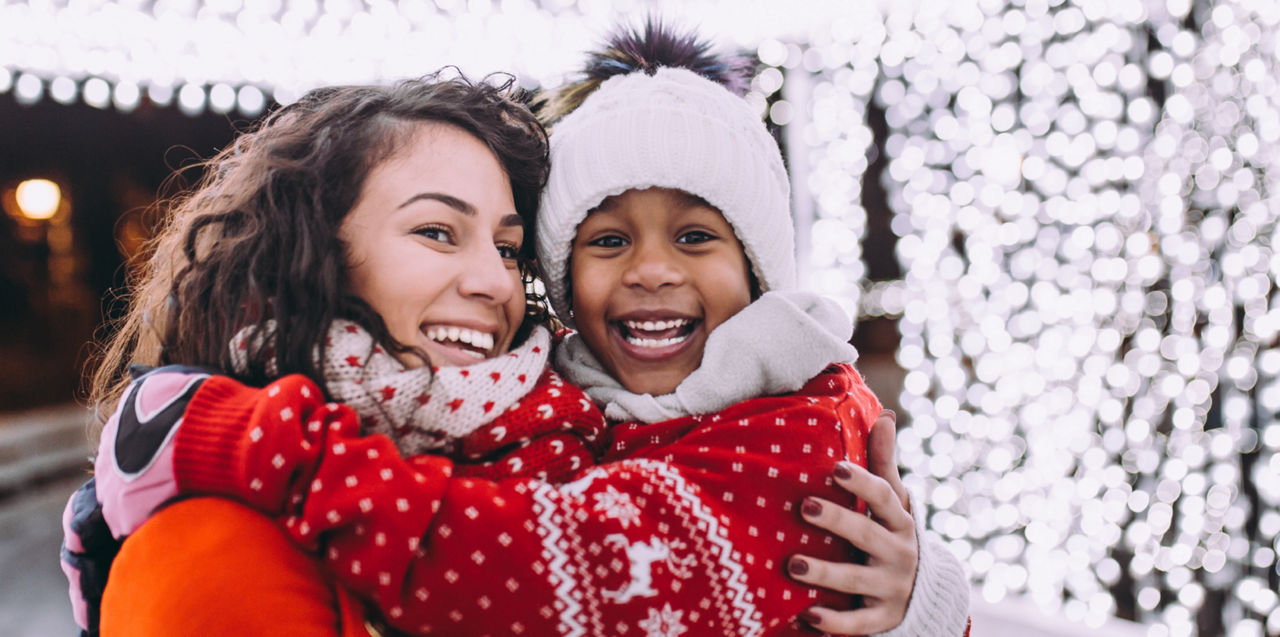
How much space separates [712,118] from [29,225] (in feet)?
29.8

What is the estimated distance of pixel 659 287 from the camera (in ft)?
4.08

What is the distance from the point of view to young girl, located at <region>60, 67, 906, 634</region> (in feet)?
2.60

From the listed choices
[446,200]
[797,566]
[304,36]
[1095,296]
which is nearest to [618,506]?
[797,566]

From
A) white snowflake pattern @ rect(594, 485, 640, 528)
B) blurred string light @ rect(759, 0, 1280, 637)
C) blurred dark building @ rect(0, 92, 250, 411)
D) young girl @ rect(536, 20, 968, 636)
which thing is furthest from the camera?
blurred dark building @ rect(0, 92, 250, 411)

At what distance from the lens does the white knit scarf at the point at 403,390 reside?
962mm

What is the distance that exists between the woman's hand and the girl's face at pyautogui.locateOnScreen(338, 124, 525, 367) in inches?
20.9

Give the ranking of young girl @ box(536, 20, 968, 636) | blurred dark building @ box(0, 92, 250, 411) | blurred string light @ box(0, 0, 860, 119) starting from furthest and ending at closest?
blurred dark building @ box(0, 92, 250, 411) < blurred string light @ box(0, 0, 860, 119) < young girl @ box(536, 20, 968, 636)

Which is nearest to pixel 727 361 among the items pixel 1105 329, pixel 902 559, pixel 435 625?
pixel 902 559

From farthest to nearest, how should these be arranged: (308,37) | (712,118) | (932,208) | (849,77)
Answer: (308,37) < (849,77) < (932,208) < (712,118)

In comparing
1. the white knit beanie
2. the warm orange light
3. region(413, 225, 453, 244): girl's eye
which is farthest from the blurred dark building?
region(413, 225, 453, 244): girl's eye

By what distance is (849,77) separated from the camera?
11.1 feet

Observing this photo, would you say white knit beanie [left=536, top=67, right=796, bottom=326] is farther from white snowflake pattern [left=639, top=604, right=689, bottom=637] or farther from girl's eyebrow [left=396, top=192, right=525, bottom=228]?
white snowflake pattern [left=639, top=604, right=689, bottom=637]

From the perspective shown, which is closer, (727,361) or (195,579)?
(195,579)

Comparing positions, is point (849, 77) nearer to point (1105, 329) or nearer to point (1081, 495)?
point (1105, 329)
